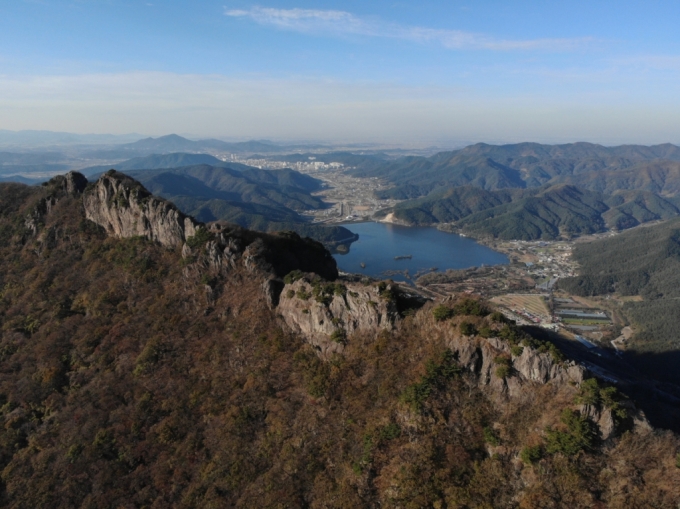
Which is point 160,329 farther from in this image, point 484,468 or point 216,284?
point 484,468

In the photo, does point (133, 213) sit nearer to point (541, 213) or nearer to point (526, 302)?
point (526, 302)

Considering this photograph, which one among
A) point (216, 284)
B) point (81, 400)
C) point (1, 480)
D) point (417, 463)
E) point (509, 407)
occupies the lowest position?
point (1, 480)

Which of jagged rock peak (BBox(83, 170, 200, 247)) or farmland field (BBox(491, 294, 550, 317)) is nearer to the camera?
jagged rock peak (BBox(83, 170, 200, 247))

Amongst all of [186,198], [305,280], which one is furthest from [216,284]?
[186,198]

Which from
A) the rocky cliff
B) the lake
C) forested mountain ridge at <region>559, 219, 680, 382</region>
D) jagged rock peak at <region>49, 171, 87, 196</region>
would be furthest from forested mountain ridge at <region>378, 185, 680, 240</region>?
jagged rock peak at <region>49, 171, 87, 196</region>

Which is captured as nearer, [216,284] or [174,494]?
[174,494]

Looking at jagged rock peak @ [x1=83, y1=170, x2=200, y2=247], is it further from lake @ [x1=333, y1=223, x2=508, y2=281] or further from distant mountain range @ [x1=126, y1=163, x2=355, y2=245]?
distant mountain range @ [x1=126, y1=163, x2=355, y2=245]

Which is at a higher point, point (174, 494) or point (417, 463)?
point (417, 463)
